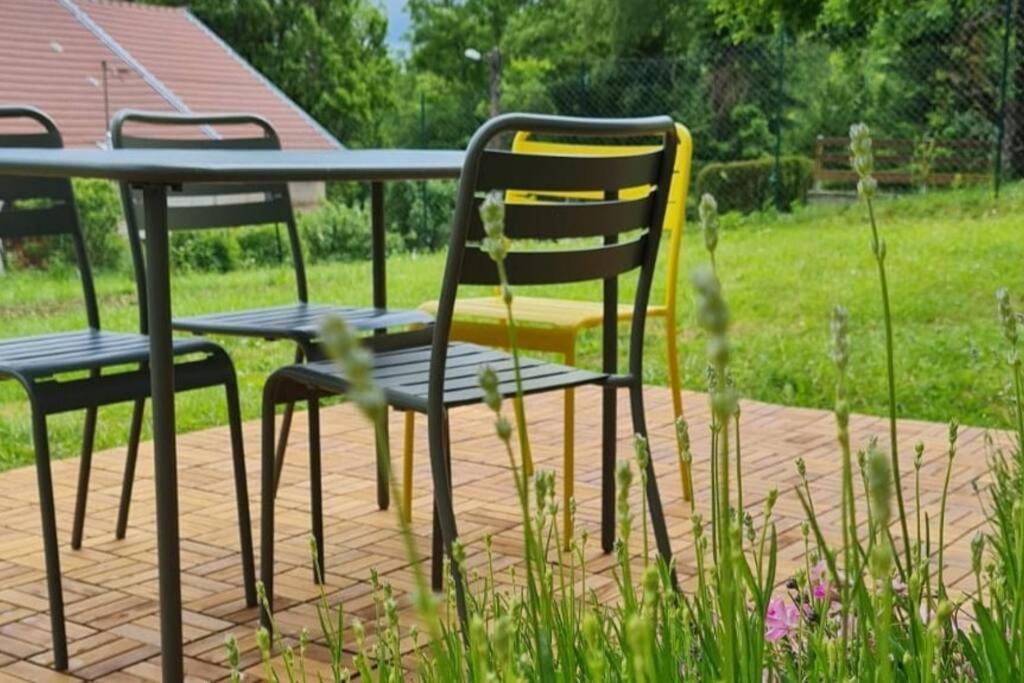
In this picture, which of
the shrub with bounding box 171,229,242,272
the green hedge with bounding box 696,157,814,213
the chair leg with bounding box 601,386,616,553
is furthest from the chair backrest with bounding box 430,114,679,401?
the green hedge with bounding box 696,157,814,213

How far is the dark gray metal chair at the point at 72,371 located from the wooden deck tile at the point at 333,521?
0.39 ft

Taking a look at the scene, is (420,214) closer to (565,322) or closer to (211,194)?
(211,194)

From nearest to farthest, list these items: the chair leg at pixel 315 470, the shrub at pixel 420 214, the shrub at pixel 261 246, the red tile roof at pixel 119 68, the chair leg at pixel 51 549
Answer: the chair leg at pixel 51 549 → the chair leg at pixel 315 470 → the shrub at pixel 420 214 → the shrub at pixel 261 246 → the red tile roof at pixel 119 68

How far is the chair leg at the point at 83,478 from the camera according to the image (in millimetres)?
2955

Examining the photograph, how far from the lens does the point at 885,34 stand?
49.4 ft

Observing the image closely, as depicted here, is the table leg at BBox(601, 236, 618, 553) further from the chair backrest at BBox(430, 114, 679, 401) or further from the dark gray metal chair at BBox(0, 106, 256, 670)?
the dark gray metal chair at BBox(0, 106, 256, 670)

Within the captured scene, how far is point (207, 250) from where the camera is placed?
1399 centimetres

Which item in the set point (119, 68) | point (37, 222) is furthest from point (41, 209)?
point (119, 68)

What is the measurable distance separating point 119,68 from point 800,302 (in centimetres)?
2039

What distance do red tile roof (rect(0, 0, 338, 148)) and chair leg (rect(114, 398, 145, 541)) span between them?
67.9 ft

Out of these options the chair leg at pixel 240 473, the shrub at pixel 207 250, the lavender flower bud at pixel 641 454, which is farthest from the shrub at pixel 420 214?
the lavender flower bud at pixel 641 454

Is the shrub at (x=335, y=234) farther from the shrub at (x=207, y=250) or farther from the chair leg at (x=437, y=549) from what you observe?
the chair leg at (x=437, y=549)

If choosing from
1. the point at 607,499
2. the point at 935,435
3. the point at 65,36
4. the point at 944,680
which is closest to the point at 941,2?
the point at 935,435

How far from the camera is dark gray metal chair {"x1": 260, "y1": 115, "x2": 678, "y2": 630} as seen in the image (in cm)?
208
